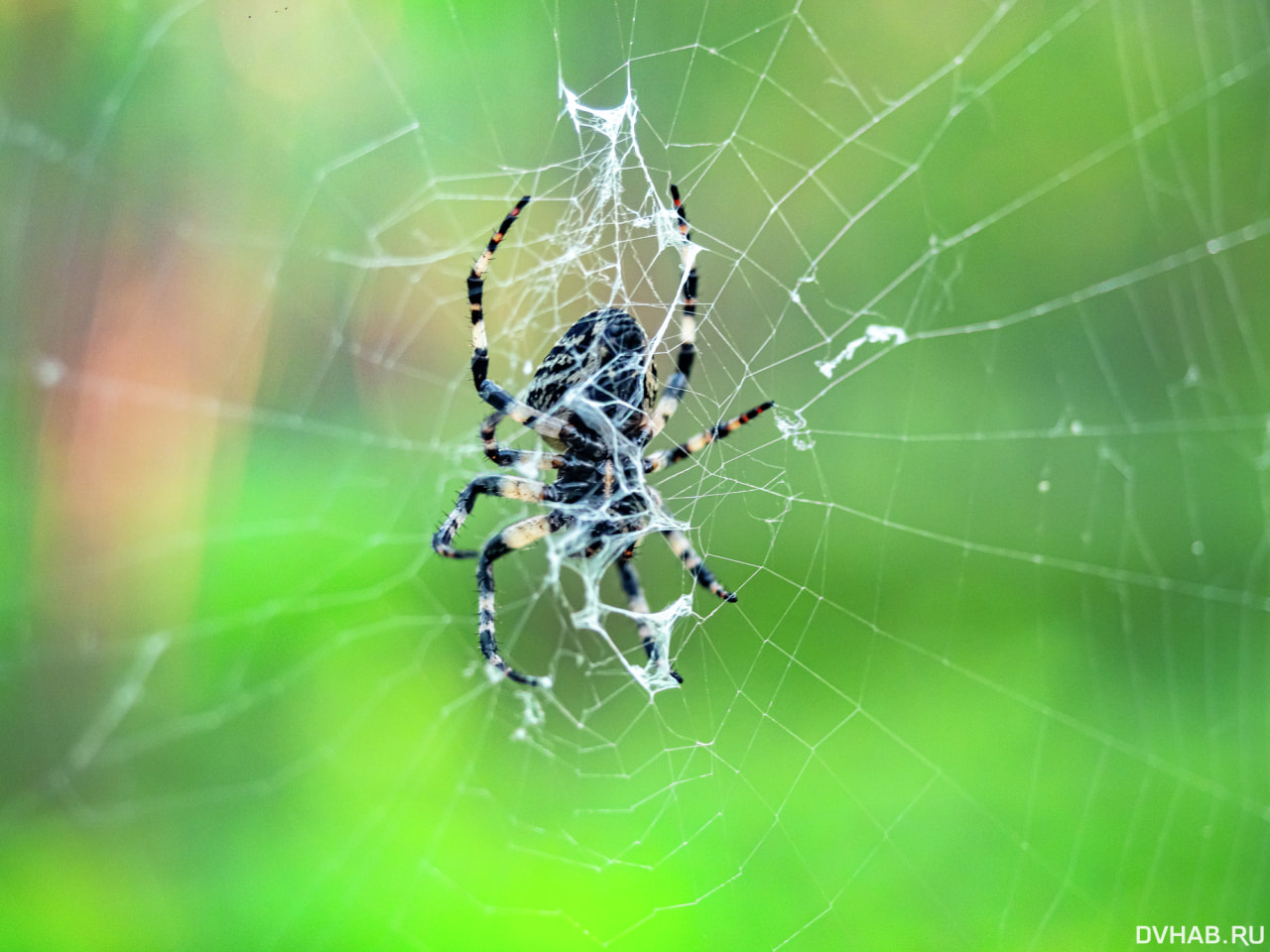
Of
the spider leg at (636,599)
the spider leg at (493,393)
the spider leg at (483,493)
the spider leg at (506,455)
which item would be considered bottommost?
the spider leg at (636,599)

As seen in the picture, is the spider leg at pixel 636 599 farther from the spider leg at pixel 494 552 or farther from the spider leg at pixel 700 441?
the spider leg at pixel 700 441

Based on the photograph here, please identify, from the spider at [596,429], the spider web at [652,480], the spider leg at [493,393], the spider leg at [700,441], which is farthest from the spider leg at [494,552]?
the spider leg at [700,441]

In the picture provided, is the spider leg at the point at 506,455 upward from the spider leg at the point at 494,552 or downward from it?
upward

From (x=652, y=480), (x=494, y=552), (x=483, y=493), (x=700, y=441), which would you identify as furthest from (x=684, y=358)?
(x=494, y=552)

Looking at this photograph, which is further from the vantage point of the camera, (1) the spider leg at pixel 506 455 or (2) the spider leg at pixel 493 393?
(1) the spider leg at pixel 506 455

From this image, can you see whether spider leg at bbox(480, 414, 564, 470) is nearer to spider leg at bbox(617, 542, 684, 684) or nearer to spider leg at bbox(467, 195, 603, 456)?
spider leg at bbox(467, 195, 603, 456)

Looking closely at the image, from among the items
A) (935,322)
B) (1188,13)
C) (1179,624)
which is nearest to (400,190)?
(935,322)

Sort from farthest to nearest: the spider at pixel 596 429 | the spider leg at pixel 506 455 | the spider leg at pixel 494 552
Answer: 1. the spider leg at pixel 494 552
2. the spider leg at pixel 506 455
3. the spider at pixel 596 429

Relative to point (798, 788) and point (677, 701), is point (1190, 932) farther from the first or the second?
point (677, 701)
